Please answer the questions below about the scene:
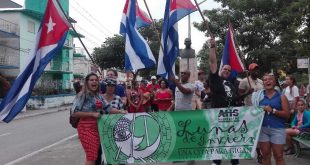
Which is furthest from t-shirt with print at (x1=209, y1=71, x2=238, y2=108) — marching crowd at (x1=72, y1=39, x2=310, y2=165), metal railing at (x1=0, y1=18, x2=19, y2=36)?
metal railing at (x1=0, y1=18, x2=19, y2=36)

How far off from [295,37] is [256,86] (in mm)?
14011

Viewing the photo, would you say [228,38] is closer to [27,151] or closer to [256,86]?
[256,86]

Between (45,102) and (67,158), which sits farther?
(45,102)

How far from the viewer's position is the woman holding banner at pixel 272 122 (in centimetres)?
630

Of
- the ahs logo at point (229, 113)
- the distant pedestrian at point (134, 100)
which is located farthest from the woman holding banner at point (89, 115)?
the distant pedestrian at point (134, 100)

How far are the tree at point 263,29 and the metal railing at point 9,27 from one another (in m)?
23.8

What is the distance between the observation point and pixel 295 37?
21469 millimetres

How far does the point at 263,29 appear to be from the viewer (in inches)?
910

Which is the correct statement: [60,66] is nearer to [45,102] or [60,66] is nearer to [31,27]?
[31,27]

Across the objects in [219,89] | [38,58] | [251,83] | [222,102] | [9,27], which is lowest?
[222,102]

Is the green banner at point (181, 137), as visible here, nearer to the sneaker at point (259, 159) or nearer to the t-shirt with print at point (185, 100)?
the t-shirt with print at point (185, 100)

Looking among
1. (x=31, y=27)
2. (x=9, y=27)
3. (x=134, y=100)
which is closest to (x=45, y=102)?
(x=9, y=27)

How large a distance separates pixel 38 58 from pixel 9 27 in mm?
37958

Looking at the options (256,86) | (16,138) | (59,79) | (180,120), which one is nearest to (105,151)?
(180,120)
